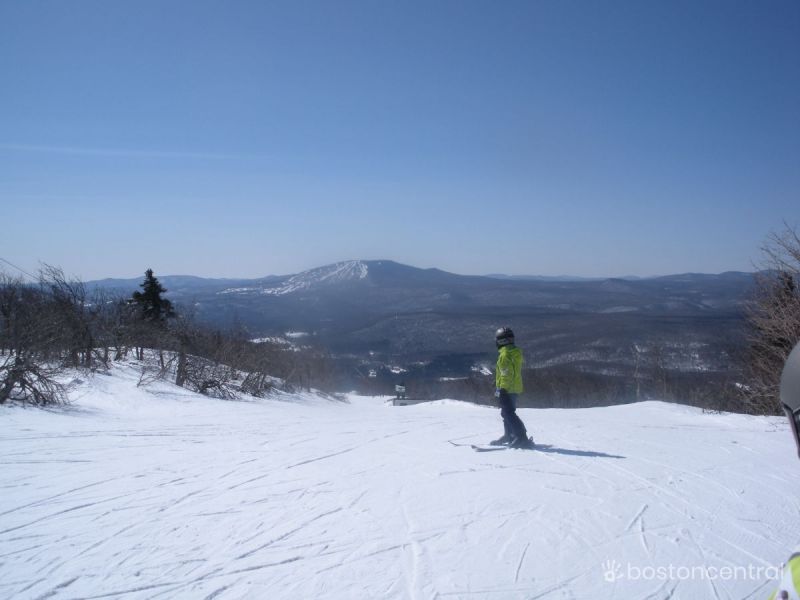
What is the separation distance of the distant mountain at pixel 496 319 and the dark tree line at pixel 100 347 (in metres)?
3.87

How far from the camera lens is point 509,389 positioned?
8.45 metres

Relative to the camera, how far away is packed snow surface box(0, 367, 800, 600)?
152 inches

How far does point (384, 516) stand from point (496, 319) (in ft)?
386

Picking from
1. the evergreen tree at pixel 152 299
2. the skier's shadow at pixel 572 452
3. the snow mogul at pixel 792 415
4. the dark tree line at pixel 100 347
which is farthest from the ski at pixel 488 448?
the evergreen tree at pixel 152 299

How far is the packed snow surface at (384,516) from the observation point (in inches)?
152

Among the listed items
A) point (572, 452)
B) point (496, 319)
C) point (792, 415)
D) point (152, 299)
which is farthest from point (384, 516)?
point (496, 319)

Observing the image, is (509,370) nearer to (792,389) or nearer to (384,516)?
(384,516)

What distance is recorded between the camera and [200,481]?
634 centimetres

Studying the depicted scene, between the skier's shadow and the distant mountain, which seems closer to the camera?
the skier's shadow

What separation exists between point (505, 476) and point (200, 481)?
390 centimetres

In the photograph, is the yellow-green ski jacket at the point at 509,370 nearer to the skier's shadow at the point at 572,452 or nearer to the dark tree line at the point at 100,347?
the skier's shadow at the point at 572,452

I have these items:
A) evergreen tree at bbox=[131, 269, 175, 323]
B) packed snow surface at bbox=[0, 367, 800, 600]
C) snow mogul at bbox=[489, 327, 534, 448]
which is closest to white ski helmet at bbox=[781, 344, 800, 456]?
packed snow surface at bbox=[0, 367, 800, 600]

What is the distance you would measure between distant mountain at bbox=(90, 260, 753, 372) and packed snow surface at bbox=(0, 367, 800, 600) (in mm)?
14161

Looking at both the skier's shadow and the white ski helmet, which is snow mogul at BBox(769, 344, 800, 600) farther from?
the skier's shadow
